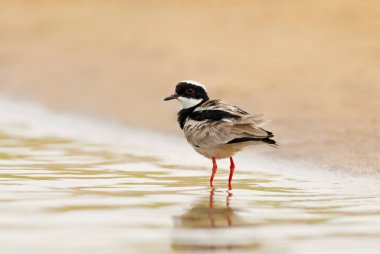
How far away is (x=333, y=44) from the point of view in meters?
20.3

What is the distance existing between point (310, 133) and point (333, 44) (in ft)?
22.3

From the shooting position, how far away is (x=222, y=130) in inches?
409

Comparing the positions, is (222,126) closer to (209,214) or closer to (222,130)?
(222,130)

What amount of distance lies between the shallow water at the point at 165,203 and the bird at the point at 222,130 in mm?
368

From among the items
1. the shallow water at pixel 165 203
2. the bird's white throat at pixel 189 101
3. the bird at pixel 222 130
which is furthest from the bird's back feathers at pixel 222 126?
the shallow water at pixel 165 203

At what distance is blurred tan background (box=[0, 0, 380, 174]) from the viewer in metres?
14.5

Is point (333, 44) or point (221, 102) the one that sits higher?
point (333, 44)

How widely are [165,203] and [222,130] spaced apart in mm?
1479

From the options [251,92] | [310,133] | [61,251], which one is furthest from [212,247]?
[251,92]

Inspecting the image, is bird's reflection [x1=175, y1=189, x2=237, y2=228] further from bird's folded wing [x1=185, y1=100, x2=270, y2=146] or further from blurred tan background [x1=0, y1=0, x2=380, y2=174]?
blurred tan background [x1=0, y1=0, x2=380, y2=174]

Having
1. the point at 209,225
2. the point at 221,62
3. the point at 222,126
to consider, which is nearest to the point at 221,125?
the point at 222,126

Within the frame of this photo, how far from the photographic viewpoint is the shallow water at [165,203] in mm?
7383

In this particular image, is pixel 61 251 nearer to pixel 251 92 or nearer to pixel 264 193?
pixel 264 193

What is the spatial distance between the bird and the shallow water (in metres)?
0.37
